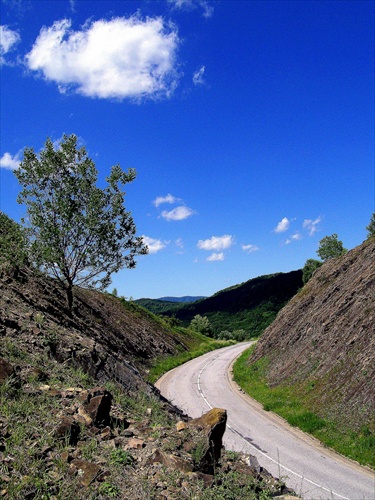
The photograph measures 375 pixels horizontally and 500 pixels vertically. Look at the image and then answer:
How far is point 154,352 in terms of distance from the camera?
138ft

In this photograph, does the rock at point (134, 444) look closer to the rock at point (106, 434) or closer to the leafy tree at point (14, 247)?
the rock at point (106, 434)

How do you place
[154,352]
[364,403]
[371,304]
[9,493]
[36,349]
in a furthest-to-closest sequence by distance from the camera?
[154,352]
[371,304]
[364,403]
[36,349]
[9,493]

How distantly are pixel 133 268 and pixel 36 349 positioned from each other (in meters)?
16.4

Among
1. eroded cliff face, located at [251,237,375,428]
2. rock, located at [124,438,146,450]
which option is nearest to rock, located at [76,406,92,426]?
rock, located at [124,438,146,450]

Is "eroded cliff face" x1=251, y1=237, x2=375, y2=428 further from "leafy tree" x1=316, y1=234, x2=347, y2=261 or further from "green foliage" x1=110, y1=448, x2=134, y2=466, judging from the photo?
"leafy tree" x1=316, y1=234, x2=347, y2=261

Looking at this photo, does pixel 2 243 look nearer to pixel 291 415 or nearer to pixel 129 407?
pixel 129 407

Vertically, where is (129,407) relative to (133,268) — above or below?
below

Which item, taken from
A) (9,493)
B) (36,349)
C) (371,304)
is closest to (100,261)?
(36,349)

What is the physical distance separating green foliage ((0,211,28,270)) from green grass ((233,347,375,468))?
63.0ft

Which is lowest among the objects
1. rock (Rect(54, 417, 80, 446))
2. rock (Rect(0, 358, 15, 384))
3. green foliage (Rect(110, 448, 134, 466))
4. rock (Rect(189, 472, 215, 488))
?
rock (Rect(189, 472, 215, 488))

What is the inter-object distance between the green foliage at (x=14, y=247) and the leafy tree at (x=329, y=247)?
285 feet

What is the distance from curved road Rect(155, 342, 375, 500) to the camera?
1372 cm

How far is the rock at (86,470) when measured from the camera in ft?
19.4

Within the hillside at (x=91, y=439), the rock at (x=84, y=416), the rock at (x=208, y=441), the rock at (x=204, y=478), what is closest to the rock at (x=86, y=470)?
the hillside at (x=91, y=439)
